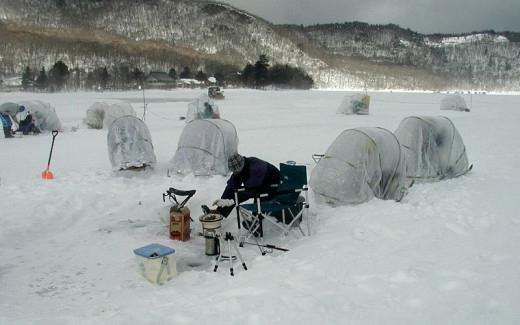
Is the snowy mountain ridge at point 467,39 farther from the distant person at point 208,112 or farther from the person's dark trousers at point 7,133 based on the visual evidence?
the person's dark trousers at point 7,133

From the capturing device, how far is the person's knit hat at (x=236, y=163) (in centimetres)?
696

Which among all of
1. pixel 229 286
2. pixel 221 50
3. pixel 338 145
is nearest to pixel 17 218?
pixel 229 286

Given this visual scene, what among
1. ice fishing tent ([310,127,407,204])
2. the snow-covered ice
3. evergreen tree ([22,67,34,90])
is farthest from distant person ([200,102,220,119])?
evergreen tree ([22,67,34,90])

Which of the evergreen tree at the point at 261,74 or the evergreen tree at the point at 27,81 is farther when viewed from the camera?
the evergreen tree at the point at 261,74

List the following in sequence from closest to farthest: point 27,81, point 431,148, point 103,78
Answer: point 431,148
point 27,81
point 103,78

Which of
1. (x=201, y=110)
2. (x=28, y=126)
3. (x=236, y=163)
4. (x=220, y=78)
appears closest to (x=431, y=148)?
(x=236, y=163)

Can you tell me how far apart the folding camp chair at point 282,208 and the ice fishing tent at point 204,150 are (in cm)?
342

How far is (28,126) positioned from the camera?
63.8 ft

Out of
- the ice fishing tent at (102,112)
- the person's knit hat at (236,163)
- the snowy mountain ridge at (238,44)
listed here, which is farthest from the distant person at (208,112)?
the snowy mountain ridge at (238,44)

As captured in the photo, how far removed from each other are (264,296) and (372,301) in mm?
1074

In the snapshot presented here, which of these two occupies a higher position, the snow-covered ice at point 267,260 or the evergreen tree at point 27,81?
the evergreen tree at point 27,81

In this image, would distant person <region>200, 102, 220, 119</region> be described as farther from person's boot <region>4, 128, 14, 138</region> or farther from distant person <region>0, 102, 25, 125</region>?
person's boot <region>4, 128, 14, 138</region>

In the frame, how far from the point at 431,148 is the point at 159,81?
86296 mm

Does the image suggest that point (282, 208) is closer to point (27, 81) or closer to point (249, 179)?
point (249, 179)
